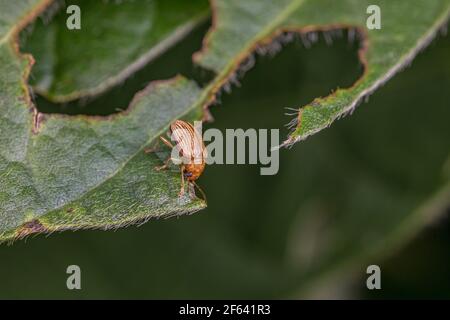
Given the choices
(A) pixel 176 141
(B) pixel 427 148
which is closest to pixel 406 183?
(B) pixel 427 148

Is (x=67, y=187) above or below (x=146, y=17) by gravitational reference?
below

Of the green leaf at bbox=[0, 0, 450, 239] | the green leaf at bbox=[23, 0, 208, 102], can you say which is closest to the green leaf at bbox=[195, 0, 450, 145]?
the green leaf at bbox=[0, 0, 450, 239]

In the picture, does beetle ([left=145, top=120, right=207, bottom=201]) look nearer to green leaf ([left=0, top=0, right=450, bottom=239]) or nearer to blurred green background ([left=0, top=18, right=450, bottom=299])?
green leaf ([left=0, top=0, right=450, bottom=239])

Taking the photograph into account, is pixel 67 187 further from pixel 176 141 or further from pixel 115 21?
pixel 115 21

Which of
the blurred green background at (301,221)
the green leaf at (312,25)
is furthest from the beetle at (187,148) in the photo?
the blurred green background at (301,221)

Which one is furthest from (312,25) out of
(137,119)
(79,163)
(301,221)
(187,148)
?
(301,221)

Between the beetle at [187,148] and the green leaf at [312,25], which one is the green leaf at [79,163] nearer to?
the beetle at [187,148]

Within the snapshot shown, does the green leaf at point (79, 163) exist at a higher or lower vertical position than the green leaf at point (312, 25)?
lower
